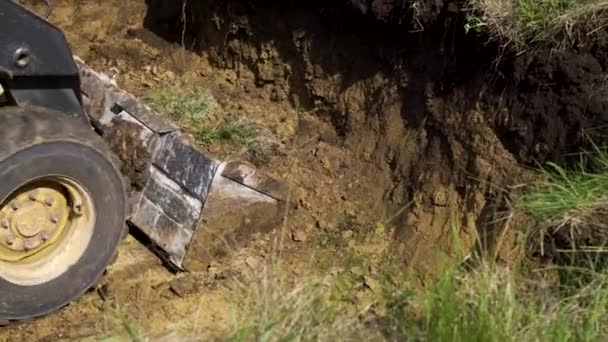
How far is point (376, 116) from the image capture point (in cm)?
603

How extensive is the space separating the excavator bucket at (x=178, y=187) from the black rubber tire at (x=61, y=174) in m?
0.51

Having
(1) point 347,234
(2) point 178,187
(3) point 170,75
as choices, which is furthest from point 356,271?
(3) point 170,75

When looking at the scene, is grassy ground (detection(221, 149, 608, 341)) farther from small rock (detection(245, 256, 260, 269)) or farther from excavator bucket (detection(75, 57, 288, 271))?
excavator bucket (detection(75, 57, 288, 271))

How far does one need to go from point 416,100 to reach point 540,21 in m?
0.94

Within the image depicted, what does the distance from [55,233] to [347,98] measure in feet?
7.29

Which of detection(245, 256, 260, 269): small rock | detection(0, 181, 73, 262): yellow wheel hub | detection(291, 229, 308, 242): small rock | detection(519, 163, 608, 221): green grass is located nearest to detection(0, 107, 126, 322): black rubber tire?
detection(0, 181, 73, 262): yellow wheel hub

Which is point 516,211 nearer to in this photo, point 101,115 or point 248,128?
Result: point 248,128

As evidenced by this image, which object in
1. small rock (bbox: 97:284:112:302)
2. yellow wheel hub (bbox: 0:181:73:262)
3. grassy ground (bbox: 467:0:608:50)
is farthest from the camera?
small rock (bbox: 97:284:112:302)

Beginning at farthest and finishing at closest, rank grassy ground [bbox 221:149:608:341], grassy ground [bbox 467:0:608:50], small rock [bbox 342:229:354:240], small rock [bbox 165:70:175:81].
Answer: small rock [bbox 165:70:175:81]
small rock [bbox 342:229:354:240]
grassy ground [bbox 467:0:608:50]
grassy ground [bbox 221:149:608:341]

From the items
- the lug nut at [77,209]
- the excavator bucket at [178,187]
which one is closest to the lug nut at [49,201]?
the lug nut at [77,209]

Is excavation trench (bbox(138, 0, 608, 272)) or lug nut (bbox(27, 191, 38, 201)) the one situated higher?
excavation trench (bbox(138, 0, 608, 272))

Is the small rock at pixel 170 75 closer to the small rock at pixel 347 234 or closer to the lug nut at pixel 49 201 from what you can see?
the small rock at pixel 347 234

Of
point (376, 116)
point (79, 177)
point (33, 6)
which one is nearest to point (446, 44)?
point (376, 116)

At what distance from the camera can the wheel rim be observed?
4.71m
